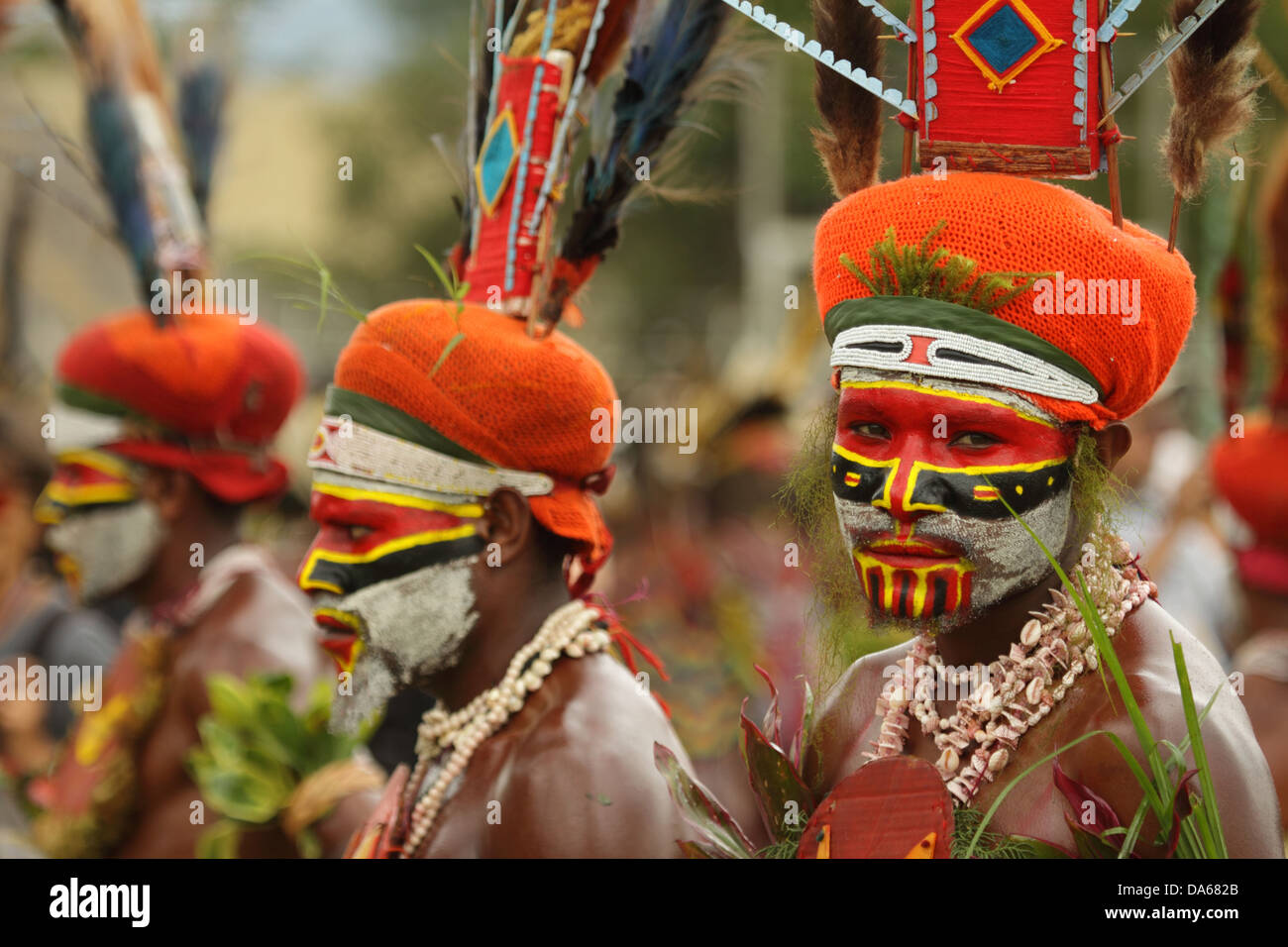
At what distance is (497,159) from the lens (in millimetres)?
3816

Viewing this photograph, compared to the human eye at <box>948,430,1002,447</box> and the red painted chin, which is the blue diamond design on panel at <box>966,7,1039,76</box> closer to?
the human eye at <box>948,430,1002,447</box>

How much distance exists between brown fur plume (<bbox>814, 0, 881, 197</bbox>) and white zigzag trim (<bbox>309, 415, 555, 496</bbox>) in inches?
39.3

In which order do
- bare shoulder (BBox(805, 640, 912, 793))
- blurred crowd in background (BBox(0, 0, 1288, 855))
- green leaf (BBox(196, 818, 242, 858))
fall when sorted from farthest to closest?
blurred crowd in background (BBox(0, 0, 1288, 855))
green leaf (BBox(196, 818, 242, 858))
bare shoulder (BBox(805, 640, 912, 793))

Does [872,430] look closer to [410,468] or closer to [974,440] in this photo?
[974,440]

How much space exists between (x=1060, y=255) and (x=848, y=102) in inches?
23.9

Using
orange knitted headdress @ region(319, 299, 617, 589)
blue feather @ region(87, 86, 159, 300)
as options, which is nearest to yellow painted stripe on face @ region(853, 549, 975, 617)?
orange knitted headdress @ region(319, 299, 617, 589)

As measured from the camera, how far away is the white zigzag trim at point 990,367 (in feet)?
8.93

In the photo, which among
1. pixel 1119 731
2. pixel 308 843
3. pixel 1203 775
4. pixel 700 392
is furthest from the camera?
pixel 700 392

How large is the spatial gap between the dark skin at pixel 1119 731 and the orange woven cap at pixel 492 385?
1036mm

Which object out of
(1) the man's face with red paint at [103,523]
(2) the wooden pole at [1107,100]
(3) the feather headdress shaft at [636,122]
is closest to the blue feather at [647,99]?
(3) the feather headdress shaft at [636,122]

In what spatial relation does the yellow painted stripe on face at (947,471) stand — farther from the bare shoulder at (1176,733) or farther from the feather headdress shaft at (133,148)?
the feather headdress shaft at (133,148)

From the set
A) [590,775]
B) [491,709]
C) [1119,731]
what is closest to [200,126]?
[491,709]

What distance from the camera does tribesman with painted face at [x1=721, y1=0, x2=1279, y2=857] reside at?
272cm
